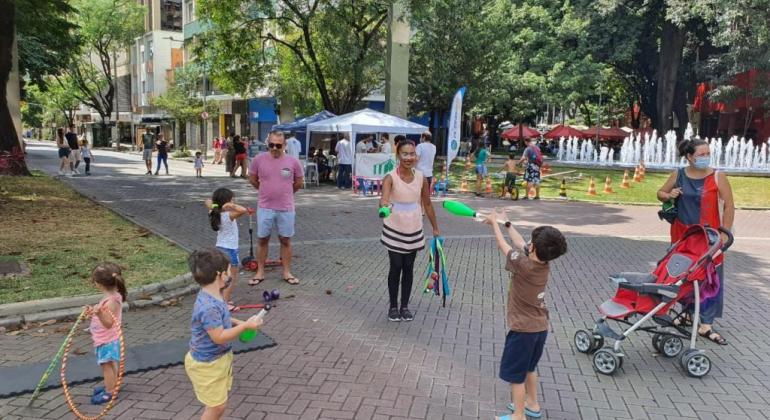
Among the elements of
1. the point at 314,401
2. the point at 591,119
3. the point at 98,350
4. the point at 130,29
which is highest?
the point at 130,29

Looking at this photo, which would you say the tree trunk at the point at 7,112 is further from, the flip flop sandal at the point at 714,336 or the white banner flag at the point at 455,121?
the flip flop sandal at the point at 714,336

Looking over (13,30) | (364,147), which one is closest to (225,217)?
(364,147)

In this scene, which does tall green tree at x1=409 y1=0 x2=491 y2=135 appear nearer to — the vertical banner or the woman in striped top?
the vertical banner

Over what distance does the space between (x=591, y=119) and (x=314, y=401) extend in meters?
62.4

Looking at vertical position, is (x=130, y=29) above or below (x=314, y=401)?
above

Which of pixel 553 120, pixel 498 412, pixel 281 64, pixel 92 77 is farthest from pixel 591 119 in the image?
pixel 498 412

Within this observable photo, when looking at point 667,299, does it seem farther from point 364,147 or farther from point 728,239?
point 364,147

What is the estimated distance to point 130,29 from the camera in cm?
5056

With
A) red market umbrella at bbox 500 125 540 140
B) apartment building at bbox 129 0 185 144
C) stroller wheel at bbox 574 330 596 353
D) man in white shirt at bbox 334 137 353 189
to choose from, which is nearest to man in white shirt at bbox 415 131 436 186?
man in white shirt at bbox 334 137 353 189

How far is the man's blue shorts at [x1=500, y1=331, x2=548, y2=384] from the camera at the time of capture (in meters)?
3.88

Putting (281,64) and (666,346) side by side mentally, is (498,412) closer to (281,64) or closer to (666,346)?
(666,346)

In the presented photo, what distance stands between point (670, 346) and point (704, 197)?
4.69 ft

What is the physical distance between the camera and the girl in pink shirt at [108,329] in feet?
13.5

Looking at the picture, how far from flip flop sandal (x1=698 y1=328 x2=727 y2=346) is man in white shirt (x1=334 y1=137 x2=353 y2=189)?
1420 cm
